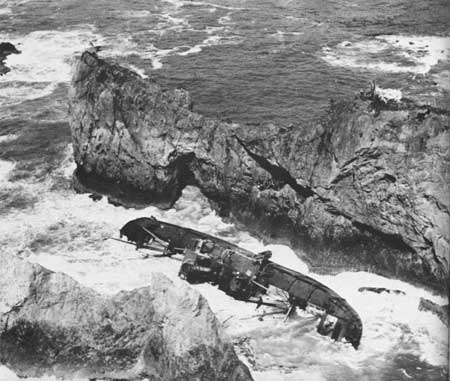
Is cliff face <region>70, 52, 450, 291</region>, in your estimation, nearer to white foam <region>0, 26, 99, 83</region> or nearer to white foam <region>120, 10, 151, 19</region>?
white foam <region>0, 26, 99, 83</region>

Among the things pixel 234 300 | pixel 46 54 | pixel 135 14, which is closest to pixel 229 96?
pixel 234 300

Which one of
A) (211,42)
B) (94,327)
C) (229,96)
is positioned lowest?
(94,327)

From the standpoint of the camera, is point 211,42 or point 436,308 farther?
point 211,42

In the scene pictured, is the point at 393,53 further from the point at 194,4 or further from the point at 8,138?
the point at 8,138

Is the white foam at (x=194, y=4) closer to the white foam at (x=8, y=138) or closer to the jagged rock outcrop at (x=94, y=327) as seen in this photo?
the white foam at (x=8, y=138)

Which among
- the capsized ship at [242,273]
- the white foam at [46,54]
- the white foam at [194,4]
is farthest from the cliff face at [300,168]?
the white foam at [194,4]

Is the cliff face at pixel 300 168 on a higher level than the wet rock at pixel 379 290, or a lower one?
higher
